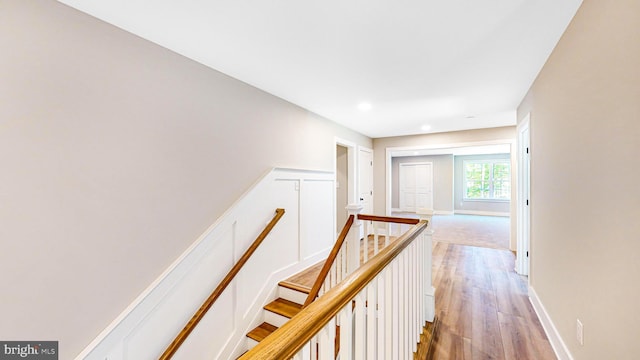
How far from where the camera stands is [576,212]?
1.47 m

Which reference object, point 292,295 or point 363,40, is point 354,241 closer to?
point 292,295

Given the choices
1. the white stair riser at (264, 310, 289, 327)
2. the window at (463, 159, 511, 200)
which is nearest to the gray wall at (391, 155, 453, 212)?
the window at (463, 159, 511, 200)

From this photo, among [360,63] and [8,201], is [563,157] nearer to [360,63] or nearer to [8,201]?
[360,63]

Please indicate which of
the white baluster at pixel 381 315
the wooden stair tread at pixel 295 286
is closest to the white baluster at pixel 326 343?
the white baluster at pixel 381 315

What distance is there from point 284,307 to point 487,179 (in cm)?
948

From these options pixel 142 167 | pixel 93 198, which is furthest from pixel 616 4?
pixel 93 198

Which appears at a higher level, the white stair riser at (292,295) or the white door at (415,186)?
the white door at (415,186)

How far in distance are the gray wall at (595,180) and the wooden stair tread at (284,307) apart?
2.18 meters

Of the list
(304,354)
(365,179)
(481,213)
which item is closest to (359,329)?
(304,354)

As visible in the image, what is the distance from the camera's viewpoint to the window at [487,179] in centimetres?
902

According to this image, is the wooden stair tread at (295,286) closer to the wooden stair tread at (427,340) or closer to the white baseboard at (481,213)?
the wooden stair tread at (427,340)

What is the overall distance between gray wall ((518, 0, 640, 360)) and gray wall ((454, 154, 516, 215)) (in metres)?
8.35

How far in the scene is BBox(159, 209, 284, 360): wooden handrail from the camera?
74.0 inches

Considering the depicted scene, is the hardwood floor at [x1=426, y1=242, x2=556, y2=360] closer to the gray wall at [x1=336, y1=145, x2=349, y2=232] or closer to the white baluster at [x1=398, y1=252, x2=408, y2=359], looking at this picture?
the white baluster at [x1=398, y1=252, x2=408, y2=359]
